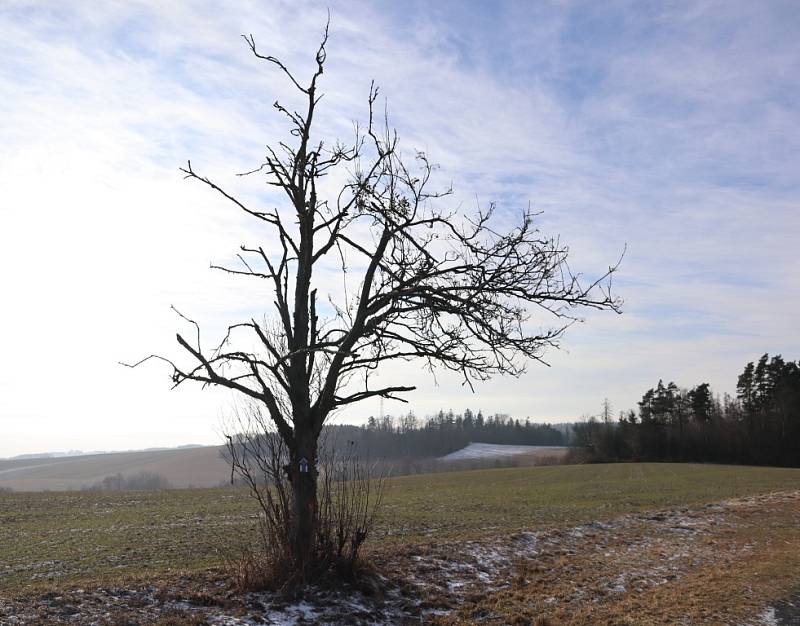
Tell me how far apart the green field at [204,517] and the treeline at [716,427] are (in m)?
26.4

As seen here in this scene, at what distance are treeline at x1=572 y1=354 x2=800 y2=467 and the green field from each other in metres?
26.4

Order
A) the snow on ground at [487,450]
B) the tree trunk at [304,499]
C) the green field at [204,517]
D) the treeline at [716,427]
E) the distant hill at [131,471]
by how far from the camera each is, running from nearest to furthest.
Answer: the tree trunk at [304,499] → the green field at [204,517] → the treeline at [716,427] → the distant hill at [131,471] → the snow on ground at [487,450]

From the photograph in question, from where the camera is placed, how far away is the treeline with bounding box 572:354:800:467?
71500 mm

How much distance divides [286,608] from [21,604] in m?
3.20

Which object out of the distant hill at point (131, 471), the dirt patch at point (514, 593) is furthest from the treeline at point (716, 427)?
the dirt patch at point (514, 593)

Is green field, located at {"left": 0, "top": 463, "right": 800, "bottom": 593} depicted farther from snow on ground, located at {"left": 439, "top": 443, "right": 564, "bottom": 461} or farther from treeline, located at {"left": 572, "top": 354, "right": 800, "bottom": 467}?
snow on ground, located at {"left": 439, "top": 443, "right": 564, "bottom": 461}

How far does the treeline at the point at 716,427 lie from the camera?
71.5m

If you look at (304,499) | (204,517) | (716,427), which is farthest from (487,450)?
(304,499)

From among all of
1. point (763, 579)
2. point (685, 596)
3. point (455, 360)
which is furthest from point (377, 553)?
point (763, 579)

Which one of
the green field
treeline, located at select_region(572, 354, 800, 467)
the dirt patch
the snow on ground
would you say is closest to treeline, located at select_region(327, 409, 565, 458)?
the snow on ground

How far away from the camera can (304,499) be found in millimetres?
9492

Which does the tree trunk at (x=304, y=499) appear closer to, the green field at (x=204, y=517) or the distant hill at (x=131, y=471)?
the green field at (x=204, y=517)

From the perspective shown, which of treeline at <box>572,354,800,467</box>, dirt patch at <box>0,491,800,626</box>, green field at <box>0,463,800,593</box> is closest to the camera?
dirt patch at <box>0,491,800,626</box>

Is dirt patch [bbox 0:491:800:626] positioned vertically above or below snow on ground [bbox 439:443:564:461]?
above
